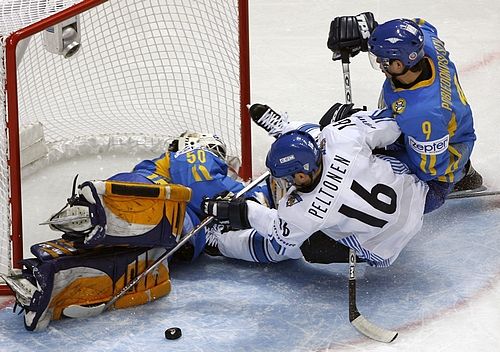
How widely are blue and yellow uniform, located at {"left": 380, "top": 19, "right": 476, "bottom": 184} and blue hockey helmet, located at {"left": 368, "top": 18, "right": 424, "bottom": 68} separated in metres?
0.11

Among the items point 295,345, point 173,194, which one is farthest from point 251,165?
point 295,345

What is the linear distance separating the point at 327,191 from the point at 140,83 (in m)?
1.49

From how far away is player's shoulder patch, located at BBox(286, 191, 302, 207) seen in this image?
3783 mm

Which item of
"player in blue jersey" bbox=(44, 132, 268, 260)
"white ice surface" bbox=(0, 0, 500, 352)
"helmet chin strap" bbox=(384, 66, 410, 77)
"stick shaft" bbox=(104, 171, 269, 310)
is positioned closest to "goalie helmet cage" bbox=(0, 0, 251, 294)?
"white ice surface" bbox=(0, 0, 500, 352)

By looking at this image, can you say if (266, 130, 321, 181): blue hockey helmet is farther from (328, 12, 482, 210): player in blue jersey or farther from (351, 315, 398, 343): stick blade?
(351, 315, 398, 343): stick blade

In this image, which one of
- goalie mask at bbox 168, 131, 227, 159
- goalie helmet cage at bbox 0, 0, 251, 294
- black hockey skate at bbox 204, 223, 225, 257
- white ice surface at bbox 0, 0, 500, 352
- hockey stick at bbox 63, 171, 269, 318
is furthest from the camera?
goalie helmet cage at bbox 0, 0, 251, 294

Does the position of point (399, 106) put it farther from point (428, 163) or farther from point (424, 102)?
point (428, 163)

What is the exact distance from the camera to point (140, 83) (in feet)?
16.5

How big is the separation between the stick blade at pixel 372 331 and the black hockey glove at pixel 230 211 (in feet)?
1.53

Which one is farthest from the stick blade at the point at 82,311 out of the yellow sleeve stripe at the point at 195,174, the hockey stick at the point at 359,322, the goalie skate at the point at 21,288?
the hockey stick at the point at 359,322

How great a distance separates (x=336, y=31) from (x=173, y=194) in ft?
3.08

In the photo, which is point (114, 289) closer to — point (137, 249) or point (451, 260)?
point (137, 249)

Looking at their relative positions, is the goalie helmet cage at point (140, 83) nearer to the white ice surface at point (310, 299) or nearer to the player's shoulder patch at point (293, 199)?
the white ice surface at point (310, 299)

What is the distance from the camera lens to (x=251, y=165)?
190 inches
